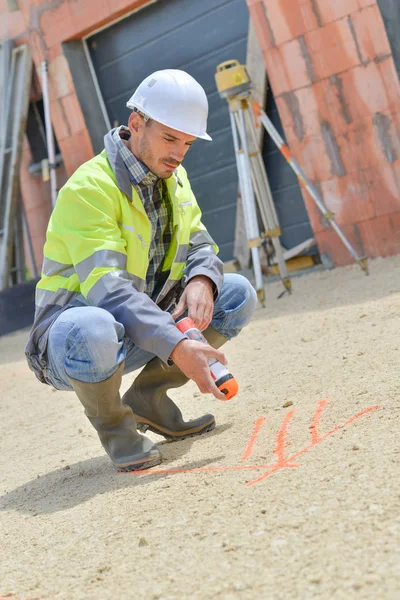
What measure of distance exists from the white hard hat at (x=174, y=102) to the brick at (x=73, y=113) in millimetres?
5489

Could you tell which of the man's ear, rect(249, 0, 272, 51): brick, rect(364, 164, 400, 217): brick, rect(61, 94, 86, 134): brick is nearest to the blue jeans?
the man's ear

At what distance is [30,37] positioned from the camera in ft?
29.2

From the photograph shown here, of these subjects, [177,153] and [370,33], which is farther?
[370,33]

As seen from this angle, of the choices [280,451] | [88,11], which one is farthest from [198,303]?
[88,11]

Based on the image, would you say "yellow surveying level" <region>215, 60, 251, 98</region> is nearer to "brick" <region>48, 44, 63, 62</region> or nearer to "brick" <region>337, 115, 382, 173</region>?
"brick" <region>337, 115, 382, 173</region>

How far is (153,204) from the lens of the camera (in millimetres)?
3441

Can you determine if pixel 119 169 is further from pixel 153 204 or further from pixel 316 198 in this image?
pixel 316 198

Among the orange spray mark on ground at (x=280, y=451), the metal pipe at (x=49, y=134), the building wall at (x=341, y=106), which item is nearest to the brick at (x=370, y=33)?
the building wall at (x=341, y=106)

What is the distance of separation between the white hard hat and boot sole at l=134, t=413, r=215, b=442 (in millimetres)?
1146

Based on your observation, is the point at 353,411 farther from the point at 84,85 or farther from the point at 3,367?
the point at 84,85

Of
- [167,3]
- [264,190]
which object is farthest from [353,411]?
[167,3]

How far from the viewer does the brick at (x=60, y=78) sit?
865cm

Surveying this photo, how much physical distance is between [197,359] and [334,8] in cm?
450

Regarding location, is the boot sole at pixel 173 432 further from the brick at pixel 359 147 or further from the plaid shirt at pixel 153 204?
the brick at pixel 359 147
